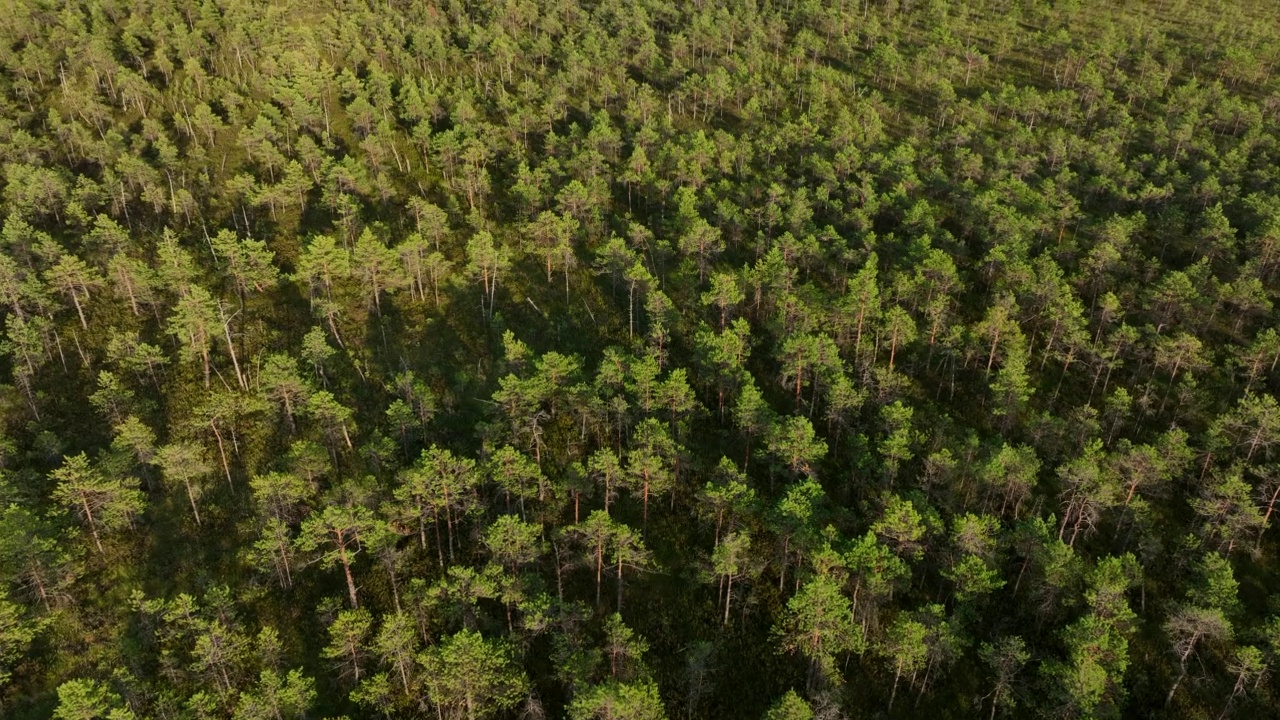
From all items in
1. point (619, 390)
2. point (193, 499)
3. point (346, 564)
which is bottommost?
point (193, 499)

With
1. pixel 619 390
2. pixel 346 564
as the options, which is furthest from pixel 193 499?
pixel 619 390

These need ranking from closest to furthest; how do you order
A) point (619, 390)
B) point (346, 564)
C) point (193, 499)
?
point (346, 564) < point (193, 499) < point (619, 390)

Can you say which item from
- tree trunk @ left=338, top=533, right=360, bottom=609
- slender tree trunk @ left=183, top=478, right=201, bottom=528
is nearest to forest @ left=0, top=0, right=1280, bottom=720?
tree trunk @ left=338, top=533, right=360, bottom=609

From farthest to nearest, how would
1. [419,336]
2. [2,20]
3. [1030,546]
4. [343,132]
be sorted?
1. [2,20]
2. [343,132]
3. [419,336]
4. [1030,546]

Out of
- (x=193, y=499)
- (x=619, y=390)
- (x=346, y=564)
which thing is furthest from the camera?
(x=619, y=390)

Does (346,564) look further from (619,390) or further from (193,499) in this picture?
(619,390)

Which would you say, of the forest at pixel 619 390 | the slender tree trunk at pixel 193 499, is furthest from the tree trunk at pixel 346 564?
the slender tree trunk at pixel 193 499

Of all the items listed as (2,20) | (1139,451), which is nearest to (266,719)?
(1139,451)

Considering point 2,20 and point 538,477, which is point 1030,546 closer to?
point 538,477
